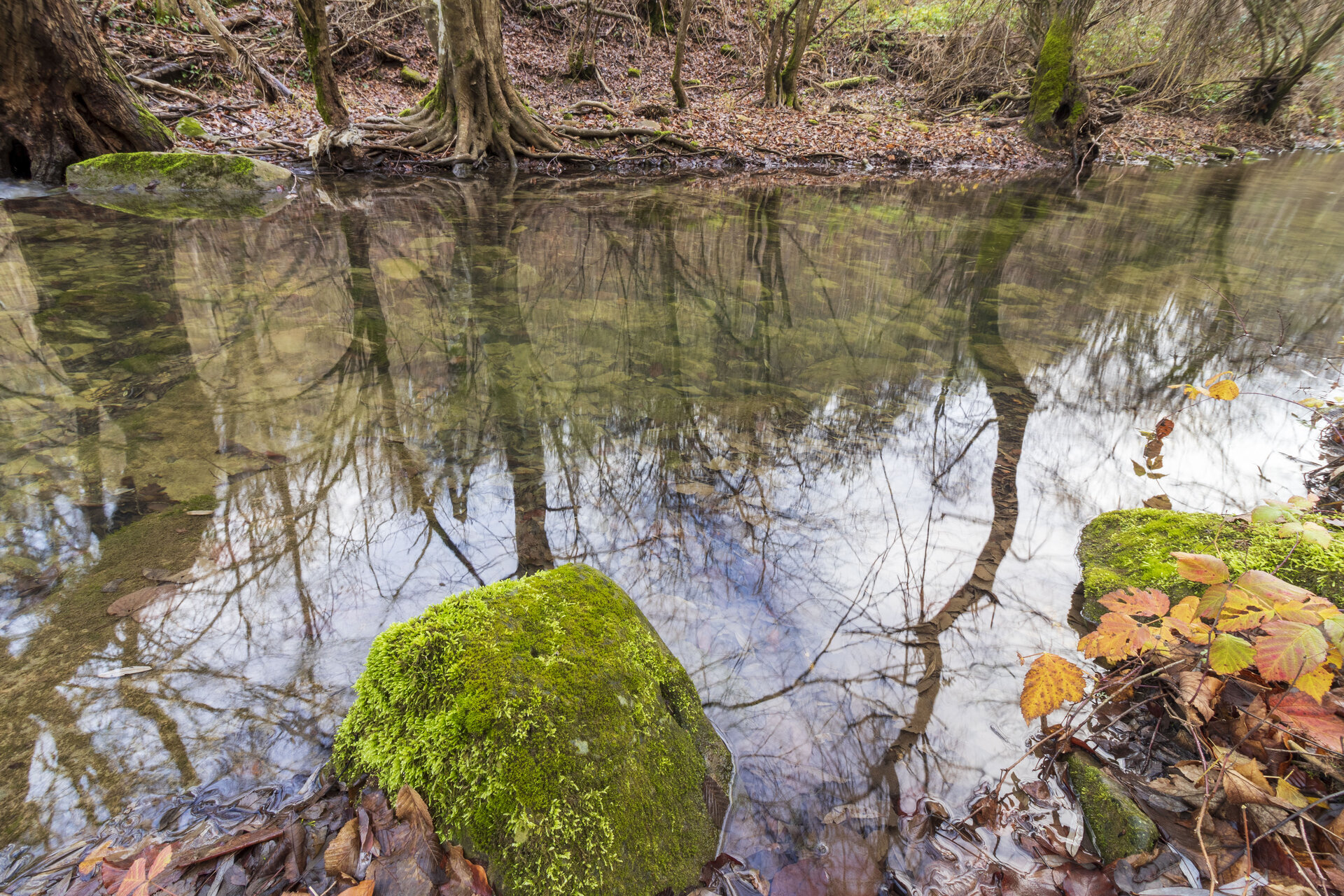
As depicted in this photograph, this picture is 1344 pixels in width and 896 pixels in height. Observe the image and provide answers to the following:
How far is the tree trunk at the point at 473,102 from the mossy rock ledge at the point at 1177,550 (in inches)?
525

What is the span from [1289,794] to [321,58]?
624 inches

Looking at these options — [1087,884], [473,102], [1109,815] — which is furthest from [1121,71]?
[1087,884]

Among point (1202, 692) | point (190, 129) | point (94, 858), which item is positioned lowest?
point (94, 858)

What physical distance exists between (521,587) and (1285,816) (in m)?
2.39

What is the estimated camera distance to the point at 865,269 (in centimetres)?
799

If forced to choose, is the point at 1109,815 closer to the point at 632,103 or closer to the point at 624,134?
the point at 624,134

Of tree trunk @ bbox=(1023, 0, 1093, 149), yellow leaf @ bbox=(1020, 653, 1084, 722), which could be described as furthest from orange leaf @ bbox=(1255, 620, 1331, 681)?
tree trunk @ bbox=(1023, 0, 1093, 149)

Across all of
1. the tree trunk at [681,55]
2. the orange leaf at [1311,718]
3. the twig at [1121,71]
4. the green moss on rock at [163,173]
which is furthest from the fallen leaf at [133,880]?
the twig at [1121,71]

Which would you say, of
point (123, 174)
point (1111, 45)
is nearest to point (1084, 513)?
point (123, 174)

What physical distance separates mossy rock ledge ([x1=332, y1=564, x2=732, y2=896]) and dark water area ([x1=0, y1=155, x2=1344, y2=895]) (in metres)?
0.35

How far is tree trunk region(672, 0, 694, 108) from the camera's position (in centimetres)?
1493

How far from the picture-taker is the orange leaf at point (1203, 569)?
72.8 inches

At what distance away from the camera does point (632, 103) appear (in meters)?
17.1

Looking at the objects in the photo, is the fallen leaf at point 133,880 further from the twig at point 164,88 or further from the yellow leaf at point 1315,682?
the twig at point 164,88
